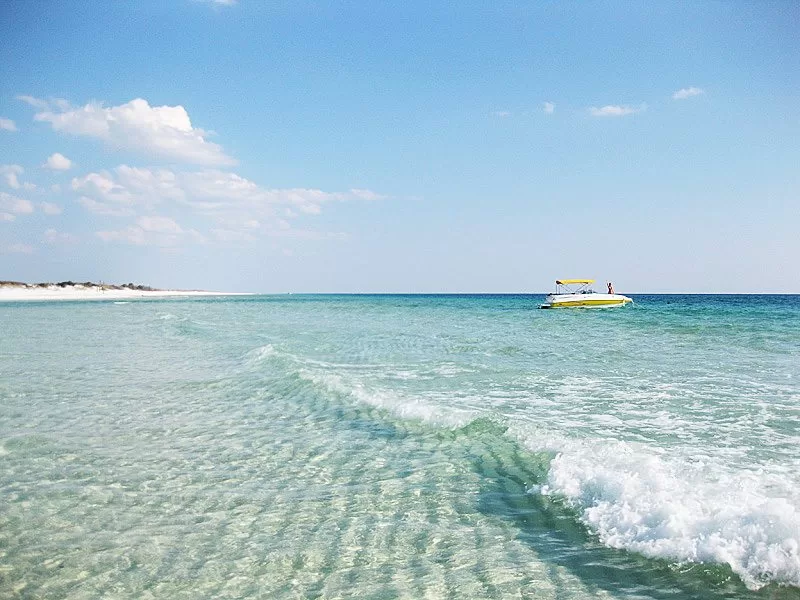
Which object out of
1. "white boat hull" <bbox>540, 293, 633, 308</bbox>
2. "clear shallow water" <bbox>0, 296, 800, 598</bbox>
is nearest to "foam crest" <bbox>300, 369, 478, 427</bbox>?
"clear shallow water" <bbox>0, 296, 800, 598</bbox>

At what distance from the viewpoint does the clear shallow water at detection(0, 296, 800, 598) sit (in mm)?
4805

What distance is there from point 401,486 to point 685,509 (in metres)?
3.22

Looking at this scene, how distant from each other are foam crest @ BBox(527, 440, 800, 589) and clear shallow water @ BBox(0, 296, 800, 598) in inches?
1.0

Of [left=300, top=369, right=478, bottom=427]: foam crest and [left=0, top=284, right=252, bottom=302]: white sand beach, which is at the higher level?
[left=0, top=284, right=252, bottom=302]: white sand beach

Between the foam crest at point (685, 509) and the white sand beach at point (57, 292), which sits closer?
the foam crest at point (685, 509)

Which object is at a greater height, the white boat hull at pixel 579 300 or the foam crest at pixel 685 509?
the white boat hull at pixel 579 300

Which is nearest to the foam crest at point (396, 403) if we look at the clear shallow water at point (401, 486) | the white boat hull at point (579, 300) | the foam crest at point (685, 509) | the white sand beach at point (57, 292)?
the clear shallow water at point (401, 486)

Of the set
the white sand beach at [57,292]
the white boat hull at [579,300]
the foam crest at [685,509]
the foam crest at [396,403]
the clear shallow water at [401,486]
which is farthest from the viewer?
the white sand beach at [57,292]

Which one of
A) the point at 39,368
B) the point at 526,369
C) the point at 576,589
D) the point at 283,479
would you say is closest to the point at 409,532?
the point at 576,589

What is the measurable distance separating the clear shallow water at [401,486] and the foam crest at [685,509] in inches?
1.0

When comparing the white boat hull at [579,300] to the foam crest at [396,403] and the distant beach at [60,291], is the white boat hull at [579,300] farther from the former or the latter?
the distant beach at [60,291]

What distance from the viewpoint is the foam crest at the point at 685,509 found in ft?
16.2

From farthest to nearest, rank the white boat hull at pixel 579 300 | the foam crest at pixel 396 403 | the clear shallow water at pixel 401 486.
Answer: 1. the white boat hull at pixel 579 300
2. the foam crest at pixel 396 403
3. the clear shallow water at pixel 401 486

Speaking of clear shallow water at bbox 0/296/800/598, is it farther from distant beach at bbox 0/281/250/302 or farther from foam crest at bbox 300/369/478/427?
distant beach at bbox 0/281/250/302
